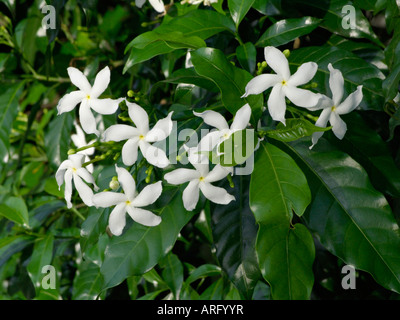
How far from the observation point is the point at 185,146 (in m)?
0.81

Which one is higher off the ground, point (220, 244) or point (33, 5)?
point (33, 5)

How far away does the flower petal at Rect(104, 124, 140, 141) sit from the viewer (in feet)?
2.72

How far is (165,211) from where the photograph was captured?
945mm

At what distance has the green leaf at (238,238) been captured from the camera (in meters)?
0.94

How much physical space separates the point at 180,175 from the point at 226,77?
20cm

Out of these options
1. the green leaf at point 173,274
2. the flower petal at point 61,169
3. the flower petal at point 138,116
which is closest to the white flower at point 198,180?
the flower petal at point 138,116

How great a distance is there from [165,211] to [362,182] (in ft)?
1.30

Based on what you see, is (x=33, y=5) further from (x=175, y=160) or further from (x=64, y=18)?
(x=175, y=160)

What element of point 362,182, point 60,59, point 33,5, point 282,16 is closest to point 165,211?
point 362,182

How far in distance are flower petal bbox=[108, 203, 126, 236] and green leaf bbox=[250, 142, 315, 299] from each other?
25 centimetres

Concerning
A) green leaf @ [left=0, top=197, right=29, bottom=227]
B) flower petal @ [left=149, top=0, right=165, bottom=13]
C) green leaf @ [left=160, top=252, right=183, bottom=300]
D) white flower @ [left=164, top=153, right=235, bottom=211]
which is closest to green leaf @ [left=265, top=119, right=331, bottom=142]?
white flower @ [left=164, top=153, right=235, bottom=211]

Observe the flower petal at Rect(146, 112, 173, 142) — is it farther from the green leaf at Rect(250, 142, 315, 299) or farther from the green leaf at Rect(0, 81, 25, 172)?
the green leaf at Rect(0, 81, 25, 172)

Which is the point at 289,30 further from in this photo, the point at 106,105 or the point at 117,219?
the point at 117,219
